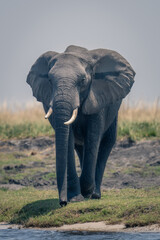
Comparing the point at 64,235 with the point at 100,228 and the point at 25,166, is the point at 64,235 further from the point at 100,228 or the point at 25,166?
the point at 25,166

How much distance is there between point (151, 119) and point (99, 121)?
9.01 m

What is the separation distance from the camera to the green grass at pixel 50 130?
737 inches

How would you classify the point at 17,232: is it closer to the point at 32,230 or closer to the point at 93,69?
the point at 32,230

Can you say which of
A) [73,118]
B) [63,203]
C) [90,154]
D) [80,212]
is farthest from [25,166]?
[73,118]

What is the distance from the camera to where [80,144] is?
1240cm

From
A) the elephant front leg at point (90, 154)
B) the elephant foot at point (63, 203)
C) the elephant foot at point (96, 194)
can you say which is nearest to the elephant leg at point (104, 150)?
the elephant foot at point (96, 194)

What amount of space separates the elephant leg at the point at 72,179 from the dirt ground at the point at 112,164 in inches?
122

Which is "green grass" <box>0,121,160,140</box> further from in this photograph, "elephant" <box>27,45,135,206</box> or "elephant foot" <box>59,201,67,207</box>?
"elephant foot" <box>59,201,67,207</box>

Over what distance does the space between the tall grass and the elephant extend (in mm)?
6063

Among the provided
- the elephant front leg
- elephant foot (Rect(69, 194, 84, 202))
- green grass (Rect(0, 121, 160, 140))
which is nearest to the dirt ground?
green grass (Rect(0, 121, 160, 140))

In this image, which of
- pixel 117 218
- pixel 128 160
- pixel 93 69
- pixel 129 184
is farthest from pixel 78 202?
pixel 128 160

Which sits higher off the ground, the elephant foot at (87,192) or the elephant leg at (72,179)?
the elephant leg at (72,179)

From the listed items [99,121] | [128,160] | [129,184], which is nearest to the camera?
[99,121]

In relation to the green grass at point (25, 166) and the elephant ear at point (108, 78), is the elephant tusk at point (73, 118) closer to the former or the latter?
the elephant ear at point (108, 78)
